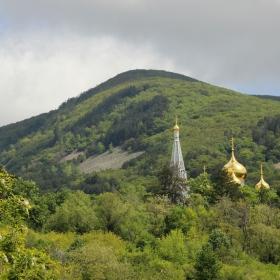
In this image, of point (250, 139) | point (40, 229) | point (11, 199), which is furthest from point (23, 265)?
point (250, 139)

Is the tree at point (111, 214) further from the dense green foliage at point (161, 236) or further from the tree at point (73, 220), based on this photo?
the tree at point (73, 220)

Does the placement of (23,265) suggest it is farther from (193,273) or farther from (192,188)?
(192,188)

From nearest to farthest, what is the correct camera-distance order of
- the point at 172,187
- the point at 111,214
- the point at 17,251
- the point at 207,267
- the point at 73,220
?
the point at 17,251 < the point at 207,267 < the point at 73,220 < the point at 111,214 < the point at 172,187

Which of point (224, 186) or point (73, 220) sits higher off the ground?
point (224, 186)

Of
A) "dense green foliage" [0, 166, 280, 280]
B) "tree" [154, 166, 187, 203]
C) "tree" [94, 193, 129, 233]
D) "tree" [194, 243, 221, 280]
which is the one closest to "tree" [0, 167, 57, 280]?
"dense green foliage" [0, 166, 280, 280]

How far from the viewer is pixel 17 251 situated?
789 inches

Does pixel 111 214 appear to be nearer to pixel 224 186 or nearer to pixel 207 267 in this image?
pixel 224 186

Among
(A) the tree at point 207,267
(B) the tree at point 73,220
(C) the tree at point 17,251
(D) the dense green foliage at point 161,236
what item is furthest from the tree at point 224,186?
(C) the tree at point 17,251

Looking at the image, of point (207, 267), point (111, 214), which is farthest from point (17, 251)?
point (111, 214)

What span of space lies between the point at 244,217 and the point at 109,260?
75.5 ft

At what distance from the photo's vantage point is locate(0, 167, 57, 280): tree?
65.2 feet

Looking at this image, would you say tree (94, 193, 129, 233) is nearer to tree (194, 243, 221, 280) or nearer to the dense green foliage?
the dense green foliage

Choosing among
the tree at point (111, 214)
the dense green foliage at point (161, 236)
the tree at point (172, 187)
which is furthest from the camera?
the tree at point (172, 187)

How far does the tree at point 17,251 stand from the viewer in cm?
1988
